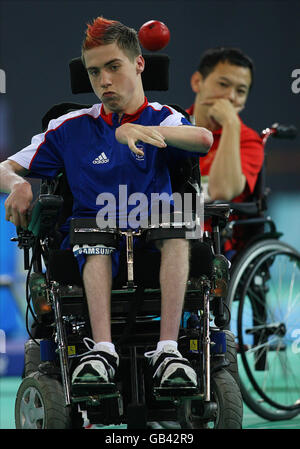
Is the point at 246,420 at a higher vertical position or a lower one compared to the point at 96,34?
lower

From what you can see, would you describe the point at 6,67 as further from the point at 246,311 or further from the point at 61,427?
the point at 61,427

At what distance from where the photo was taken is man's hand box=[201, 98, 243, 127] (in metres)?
3.88

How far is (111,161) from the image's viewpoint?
243 cm

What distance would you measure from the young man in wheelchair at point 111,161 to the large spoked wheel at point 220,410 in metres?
0.18

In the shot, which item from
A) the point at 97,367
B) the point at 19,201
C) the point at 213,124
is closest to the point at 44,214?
the point at 19,201

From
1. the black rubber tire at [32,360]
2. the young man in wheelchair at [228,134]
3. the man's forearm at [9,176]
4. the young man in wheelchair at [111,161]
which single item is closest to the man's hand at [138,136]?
the young man in wheelchair at [111,161]

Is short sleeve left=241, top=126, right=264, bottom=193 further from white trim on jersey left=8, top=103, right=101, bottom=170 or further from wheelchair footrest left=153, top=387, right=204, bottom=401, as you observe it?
wheelchair footrest left=153, top=387, right=204, bottom=401

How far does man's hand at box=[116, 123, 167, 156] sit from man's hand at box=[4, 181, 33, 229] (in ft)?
1.03

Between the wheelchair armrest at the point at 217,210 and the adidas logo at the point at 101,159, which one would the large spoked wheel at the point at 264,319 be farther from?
the adidas logo at the point at 101,159

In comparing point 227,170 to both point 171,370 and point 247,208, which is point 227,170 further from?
point 171,370

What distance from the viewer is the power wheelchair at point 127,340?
2.29 m

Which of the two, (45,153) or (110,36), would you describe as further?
(45,153)

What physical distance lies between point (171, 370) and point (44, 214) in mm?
553
